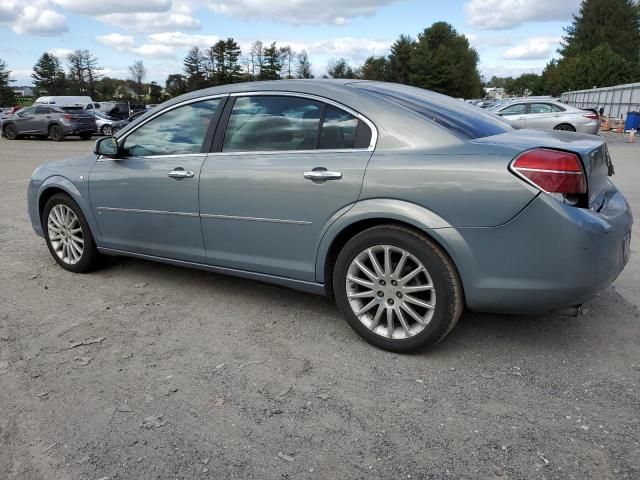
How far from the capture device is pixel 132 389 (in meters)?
3.05

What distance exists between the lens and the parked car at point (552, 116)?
59.8 ft

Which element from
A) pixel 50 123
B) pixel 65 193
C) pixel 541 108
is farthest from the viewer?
pixel 50 123

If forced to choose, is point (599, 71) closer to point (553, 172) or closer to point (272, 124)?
point (272, 124)

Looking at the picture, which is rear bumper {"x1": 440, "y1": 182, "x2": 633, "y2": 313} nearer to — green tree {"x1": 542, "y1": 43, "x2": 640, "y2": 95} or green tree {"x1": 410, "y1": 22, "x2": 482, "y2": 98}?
green tree {"x1": 542, "y1": 43, "x2": 640, "y2": 95}

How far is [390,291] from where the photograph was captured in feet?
10.9

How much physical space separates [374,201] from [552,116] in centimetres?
1732

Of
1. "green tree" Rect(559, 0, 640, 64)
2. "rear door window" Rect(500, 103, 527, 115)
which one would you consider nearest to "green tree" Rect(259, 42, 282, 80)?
"green tree" Rect(559, 0, 640, 64)

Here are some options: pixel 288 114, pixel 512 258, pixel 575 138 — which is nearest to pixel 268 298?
pixel 288 114

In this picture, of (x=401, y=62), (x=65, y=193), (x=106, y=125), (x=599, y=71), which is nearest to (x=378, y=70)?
(x=401, y=62)

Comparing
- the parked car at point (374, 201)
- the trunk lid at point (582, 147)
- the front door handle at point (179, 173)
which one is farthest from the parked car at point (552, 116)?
the front door handle at point (179, 173)

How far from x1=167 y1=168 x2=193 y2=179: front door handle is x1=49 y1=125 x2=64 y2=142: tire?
22.5 metres

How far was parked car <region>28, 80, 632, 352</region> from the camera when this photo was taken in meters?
2.94

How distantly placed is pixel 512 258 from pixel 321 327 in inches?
55.6

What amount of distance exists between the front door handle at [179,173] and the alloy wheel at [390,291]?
140 centimetres
